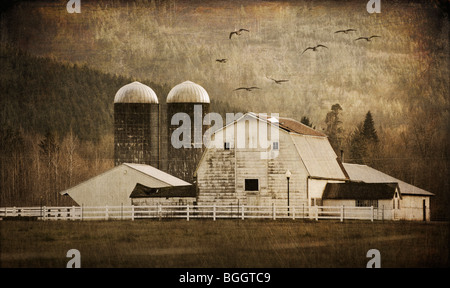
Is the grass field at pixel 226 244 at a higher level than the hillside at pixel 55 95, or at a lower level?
lower

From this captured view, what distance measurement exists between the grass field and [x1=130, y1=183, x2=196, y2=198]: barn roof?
741cm

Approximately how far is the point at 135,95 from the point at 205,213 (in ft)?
52.2

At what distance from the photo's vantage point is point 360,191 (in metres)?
44.0

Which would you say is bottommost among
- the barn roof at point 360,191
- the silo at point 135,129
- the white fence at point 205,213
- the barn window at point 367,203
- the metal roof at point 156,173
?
the white fence at point 205,213

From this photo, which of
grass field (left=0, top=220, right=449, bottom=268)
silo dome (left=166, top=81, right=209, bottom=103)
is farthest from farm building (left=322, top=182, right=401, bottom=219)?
silo dome (left=166, top=81, right=209, bottom=103)

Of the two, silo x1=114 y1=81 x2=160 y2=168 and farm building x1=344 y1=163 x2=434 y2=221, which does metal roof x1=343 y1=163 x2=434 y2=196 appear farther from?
silo x1=114 y1=81 x2=160 y2=168

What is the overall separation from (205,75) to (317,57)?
32.8ft

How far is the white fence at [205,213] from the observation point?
40.4 m

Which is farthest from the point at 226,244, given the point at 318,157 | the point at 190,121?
the point at 190,121

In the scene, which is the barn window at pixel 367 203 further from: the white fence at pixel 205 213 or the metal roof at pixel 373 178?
the metal roof at pixel 373 178

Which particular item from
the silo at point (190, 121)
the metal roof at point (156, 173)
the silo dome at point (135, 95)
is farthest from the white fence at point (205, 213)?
the silo dome at point (135, 95)

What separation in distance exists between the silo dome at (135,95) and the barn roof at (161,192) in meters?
10.7

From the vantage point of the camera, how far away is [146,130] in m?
55.9

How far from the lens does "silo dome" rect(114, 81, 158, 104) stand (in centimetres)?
5611
